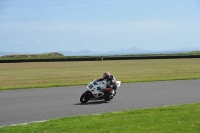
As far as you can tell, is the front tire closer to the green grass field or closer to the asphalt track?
the asphalt track

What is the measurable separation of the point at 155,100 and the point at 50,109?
191 inches

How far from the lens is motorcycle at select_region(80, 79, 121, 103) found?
15.2 metres

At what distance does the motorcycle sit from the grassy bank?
3.96 metres

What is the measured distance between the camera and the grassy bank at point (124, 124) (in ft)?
28.6

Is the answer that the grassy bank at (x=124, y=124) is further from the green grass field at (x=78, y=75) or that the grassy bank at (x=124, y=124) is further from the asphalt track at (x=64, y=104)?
the green grass field at (x=78, y=75)

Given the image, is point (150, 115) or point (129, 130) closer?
point (129, 130)

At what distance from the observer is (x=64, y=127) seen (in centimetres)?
911

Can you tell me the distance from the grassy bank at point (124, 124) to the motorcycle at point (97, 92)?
3.96 m

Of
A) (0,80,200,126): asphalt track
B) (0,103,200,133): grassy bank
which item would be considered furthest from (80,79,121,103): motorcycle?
(0,103,200,133): grassy bank

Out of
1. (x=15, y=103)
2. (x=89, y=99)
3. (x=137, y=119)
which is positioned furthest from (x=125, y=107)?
(x=15, y=103)

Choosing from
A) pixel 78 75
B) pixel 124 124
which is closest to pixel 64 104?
pixel 124 124

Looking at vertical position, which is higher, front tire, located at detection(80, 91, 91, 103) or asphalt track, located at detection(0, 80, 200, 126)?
front tire, located at detection(80, 91, 91, 103)

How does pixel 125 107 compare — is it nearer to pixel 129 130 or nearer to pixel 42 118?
pixel 42 118

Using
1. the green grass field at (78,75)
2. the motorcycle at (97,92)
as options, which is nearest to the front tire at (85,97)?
the motorcycle at (97,92)
